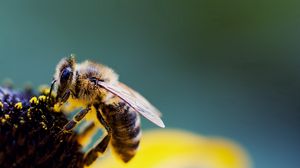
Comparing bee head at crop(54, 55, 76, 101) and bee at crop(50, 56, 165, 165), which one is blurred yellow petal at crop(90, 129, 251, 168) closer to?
bee at crop(50, 56, 165, 165)

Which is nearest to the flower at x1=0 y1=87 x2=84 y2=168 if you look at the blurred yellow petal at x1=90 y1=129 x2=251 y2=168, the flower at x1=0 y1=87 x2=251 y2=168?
the flower at x1=0 y1=87 x2=251 y2=168

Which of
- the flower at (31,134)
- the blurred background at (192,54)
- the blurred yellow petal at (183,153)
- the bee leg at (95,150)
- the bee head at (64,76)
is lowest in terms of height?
the flower at (31,134)

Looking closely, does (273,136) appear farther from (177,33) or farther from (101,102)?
(101,102)

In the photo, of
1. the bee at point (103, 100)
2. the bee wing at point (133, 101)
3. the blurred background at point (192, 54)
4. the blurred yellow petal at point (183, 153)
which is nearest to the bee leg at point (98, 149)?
the bee at point (103, 100)

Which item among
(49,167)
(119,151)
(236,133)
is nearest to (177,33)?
(236,133)

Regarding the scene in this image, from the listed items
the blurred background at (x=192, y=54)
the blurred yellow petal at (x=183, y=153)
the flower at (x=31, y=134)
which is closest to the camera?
the flower at (x=31, y=134)

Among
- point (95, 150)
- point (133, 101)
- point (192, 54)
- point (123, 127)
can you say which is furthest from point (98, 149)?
point (192, 54)

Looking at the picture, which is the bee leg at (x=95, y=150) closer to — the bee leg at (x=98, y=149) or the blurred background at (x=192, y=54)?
the bee leg at (x=98, y=149)

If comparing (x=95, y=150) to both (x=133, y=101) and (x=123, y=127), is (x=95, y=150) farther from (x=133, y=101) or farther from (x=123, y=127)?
(x=133, y=101)
